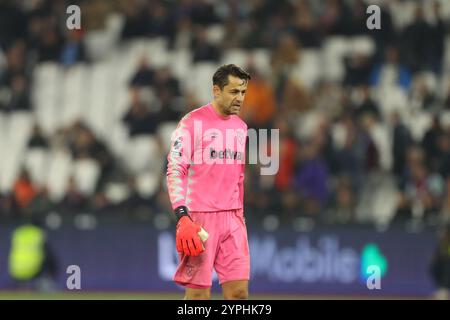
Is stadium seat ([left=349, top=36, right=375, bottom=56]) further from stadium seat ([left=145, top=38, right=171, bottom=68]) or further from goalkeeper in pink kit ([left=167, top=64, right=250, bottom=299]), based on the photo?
goalkeeper in pink kit ([left=167, top=64, right=250, bottom=299])

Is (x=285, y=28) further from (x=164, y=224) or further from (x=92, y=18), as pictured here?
(x=164, y=224)

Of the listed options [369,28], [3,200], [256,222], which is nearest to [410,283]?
[256,222]

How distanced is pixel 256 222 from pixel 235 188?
9110 millimetres

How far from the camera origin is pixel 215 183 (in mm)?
8688

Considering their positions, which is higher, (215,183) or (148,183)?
(148,183)

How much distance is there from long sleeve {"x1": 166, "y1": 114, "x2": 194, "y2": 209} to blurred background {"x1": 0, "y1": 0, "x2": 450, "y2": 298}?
8967 millimetres

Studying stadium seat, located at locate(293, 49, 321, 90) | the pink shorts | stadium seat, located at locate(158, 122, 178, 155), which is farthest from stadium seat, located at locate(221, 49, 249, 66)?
the pink shorts

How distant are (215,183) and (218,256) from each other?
0.55m

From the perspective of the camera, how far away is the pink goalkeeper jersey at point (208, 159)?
8617 mm

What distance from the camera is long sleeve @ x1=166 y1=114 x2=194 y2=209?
850cm

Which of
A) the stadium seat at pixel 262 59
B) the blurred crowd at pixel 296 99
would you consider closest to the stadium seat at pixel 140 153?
the blurred crowd at pixel 296 99

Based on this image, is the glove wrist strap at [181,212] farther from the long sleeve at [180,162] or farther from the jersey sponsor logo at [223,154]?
the jersey sponsor logo at [223,154]

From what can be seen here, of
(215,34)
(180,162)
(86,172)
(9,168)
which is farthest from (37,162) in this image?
(180,162)

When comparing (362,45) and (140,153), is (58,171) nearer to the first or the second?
(140,153)
